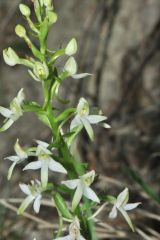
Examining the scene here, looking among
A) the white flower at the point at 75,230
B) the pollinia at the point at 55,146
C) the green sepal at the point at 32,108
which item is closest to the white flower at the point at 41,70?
the pollinia at the point at 55,146

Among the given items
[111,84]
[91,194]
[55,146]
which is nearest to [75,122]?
[55,146]

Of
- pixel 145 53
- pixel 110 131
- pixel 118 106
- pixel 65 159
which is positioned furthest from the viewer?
pixel 145 53

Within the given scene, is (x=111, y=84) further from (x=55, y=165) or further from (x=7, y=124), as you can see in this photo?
(x=55, y=165)

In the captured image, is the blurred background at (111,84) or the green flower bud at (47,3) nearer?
the green flower bud at (47,3)

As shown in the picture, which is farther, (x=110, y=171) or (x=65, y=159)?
(x=110, y=171)

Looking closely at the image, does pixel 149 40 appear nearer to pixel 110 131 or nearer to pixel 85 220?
pixel 110 131

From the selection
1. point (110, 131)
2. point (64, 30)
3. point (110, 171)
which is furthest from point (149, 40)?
point (110, 171)

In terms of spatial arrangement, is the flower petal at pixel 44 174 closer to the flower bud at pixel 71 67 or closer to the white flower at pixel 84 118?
the white flower at pixel 84 118
